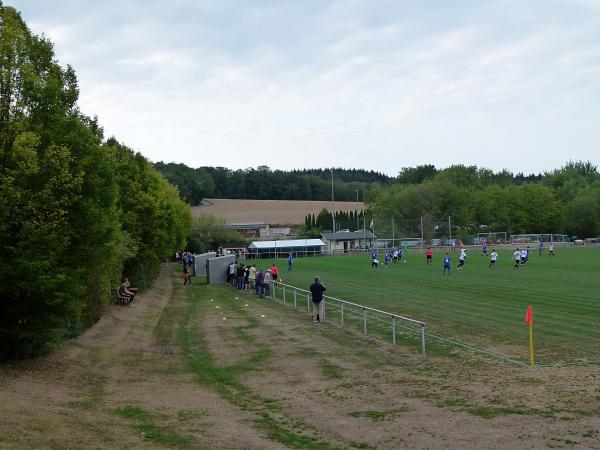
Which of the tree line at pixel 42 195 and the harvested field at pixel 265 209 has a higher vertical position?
the harvested field at pixel 265 209

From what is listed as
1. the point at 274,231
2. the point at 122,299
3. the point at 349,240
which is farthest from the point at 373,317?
the point at 274,231

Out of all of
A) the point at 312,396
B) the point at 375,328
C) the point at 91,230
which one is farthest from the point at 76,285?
the point at 375,328

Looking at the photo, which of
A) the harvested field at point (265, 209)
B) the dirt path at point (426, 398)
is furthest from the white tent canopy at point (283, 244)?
the dirt path at point (426, 398)

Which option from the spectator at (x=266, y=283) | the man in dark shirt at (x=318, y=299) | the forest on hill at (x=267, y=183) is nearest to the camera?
the man in dark shirt at (x=318, y=299)

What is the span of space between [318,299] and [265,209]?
5279 inches

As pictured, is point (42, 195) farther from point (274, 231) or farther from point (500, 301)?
point (274, 231)

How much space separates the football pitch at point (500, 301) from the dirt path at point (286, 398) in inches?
87.8

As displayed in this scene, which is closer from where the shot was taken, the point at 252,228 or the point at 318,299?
the point at 318,299

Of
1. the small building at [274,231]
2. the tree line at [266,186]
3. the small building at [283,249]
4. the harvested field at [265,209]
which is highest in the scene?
the tree line at [266,186]

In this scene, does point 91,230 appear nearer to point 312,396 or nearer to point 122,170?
point 312,396

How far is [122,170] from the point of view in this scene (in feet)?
111

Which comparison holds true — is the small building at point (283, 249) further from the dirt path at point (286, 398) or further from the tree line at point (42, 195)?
the tree line at point (42, 195)

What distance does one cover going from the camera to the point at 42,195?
13773 mm

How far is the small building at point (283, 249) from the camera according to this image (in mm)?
87438
